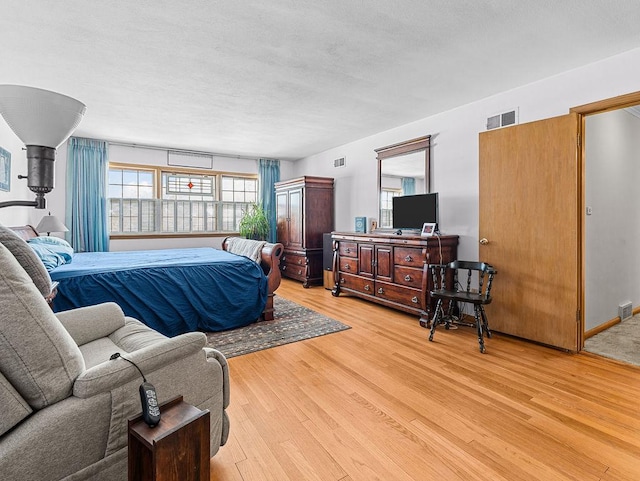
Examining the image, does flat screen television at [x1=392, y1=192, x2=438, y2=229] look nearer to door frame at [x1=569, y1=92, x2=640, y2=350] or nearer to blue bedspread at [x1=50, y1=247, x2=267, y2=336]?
door frame at [x1=569, y1=92, x2=640, y2=350]

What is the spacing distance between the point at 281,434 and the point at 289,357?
102cm

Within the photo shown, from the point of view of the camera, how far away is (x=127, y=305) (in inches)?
119

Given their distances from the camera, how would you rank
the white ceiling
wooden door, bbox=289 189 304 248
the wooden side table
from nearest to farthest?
the wooden side table
the white ceiling
wooden door, bbox=289 189 304 248

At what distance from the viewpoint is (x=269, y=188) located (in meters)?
7.05

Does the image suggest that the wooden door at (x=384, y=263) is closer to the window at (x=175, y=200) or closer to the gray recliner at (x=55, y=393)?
the gray recliner at (x=55, y=393)

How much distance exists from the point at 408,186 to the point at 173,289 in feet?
10.5

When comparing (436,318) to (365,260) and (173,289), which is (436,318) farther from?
(173,289)

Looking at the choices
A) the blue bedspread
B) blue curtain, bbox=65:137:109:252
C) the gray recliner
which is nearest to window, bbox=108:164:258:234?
blue curtain, bbox=65:137:109:252

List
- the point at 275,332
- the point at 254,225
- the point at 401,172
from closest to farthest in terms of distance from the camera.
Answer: the point at 275,332, the point at 401,172, the point at 254,225

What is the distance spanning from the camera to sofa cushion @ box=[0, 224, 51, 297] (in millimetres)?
1181

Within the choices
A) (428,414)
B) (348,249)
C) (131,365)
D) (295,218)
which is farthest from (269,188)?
(131,365)

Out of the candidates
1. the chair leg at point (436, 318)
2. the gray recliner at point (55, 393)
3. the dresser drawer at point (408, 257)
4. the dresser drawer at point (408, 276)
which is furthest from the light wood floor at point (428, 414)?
the dresser drawer at point (408, 257)

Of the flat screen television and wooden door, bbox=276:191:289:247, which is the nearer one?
the flat screen television

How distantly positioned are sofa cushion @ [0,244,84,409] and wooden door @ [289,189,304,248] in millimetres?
4970
